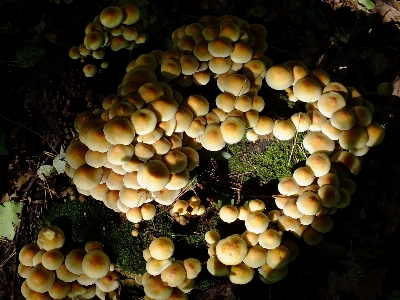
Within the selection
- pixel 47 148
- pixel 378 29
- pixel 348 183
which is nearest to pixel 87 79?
pixel 47 148

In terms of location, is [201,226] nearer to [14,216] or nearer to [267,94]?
[267,94]

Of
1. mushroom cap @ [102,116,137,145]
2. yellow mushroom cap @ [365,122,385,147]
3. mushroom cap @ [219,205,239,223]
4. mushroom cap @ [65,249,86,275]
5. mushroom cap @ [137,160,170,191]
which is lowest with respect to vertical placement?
mushroom cap @ [65,249,86,275]

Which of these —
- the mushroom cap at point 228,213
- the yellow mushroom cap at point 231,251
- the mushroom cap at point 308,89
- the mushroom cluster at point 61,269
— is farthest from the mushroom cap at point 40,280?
the mushroom cap at point 308,89

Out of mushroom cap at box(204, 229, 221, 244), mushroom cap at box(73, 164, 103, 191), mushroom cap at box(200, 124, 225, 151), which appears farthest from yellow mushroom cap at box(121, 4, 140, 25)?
mushroom cap at box(204, 229, 221, 244)

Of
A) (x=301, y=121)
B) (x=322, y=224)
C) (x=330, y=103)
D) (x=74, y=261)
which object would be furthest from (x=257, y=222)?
(x=74, y=261)

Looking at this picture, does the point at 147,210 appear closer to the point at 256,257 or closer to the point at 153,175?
the point at 153,175

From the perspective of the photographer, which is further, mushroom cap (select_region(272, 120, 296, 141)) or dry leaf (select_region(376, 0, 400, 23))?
dry leaf (select_region(376, 0, 400, 23))

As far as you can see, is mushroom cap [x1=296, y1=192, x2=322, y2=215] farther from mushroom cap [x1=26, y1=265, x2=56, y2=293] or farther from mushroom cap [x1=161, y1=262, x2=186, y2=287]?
mushroom cap [x1=26, y1=265, x2=56, y2=293]
